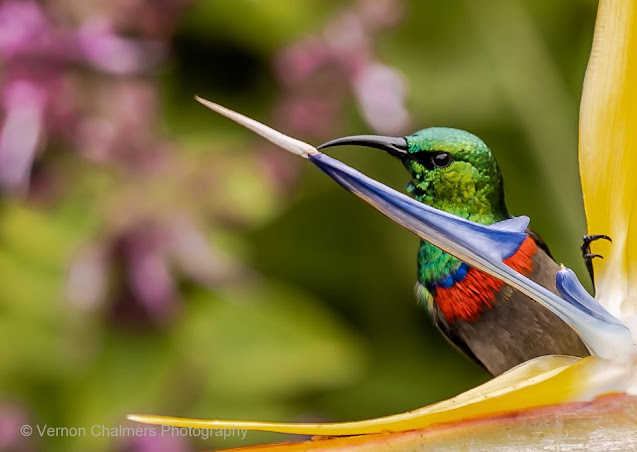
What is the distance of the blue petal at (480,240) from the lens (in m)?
0.41

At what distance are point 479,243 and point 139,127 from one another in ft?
2.57

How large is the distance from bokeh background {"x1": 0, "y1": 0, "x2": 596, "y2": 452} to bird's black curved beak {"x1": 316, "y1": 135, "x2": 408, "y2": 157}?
0.66 metres

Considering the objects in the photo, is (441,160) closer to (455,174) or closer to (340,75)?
(455,174)

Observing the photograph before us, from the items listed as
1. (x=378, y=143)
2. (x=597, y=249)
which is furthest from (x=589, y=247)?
(x=378, y=143)

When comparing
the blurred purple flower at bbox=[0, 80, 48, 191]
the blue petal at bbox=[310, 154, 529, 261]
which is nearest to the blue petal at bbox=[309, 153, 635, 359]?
the blue petal at bbox=[310, 154, 529, 261]

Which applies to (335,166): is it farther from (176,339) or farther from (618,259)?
(176,339)

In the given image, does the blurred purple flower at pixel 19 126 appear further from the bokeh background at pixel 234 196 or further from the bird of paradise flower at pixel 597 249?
the bird of paradise flower at pixel 597 249

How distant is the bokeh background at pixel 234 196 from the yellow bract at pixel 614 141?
72cm

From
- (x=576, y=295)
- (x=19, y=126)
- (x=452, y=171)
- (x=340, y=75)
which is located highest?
(x=340, y=75)

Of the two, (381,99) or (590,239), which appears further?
(381,99)

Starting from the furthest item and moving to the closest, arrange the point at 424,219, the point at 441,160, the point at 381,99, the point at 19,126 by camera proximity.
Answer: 1. the point at 381,99
2. the point at 19,126
3. the point at 441,160
4. the point at 424,219

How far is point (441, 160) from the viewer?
54cm

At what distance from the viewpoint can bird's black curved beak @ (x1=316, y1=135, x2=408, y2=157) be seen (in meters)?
0.49

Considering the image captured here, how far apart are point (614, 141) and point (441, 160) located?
0.10 m
